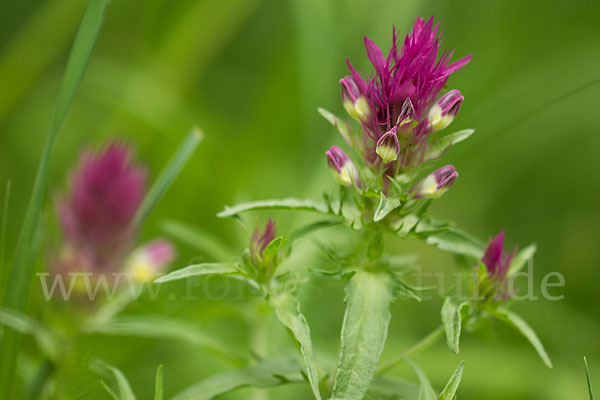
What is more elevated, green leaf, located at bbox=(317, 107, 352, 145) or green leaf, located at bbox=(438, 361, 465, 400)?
green leaf, located at bbox=(317, 107, 352, 145)

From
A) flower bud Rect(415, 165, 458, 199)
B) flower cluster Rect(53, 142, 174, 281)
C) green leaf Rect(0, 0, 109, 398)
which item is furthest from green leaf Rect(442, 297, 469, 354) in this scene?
flower cluster Rect(53, 142, 174, 281)

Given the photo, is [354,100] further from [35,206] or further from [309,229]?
[35,206]

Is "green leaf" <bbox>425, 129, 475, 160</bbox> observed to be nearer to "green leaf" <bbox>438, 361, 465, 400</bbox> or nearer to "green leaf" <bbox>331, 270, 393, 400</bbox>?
"green leaf" <bbox>331, 270, 393, 400</bbox>

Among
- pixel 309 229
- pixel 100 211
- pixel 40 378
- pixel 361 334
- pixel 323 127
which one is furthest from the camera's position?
pixel 323 127

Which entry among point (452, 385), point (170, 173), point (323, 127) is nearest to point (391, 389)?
point (452, 385)

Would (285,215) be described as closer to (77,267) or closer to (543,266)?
(77,267)

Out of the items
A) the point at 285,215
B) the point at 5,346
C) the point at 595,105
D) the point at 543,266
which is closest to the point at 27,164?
the point at 285,215

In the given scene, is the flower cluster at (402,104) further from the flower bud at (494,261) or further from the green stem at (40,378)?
the green stem at (40,378)
